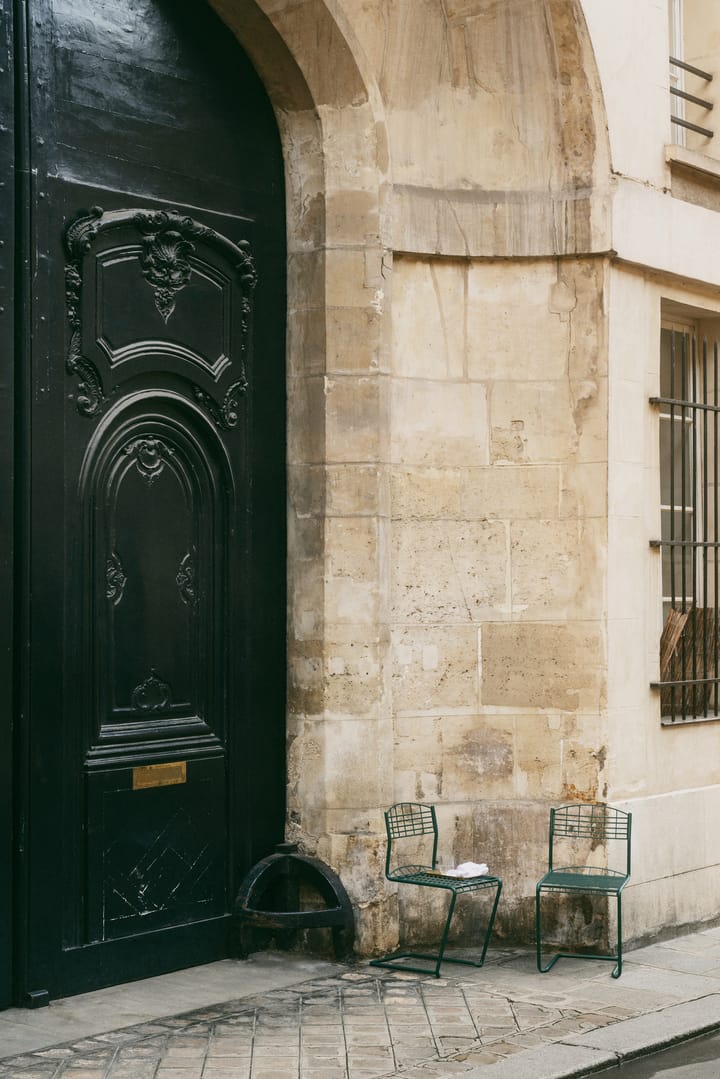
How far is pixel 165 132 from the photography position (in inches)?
279

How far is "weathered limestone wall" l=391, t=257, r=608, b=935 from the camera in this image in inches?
303

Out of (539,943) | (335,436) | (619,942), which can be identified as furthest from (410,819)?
(335,436)

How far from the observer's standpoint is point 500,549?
25.8ft

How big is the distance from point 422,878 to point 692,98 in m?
4.90

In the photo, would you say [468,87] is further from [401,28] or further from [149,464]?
[149,464]

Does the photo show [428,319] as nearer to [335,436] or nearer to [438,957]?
[335,436]

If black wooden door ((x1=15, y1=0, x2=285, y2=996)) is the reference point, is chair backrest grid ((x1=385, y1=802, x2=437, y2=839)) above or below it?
below

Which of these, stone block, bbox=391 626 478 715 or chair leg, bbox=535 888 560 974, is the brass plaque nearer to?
stone block, bbox=391 626 478 715

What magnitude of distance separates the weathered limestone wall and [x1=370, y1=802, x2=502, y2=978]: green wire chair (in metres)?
0.12

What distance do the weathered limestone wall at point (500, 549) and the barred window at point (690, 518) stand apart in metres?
0.88

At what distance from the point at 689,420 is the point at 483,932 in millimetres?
3248

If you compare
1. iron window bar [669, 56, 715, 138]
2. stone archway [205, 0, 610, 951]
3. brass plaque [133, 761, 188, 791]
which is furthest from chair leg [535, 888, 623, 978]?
iron window bar [669, 56, 715, 138]

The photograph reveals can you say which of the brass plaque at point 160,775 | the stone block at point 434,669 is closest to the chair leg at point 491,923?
the stone block at point 434,669

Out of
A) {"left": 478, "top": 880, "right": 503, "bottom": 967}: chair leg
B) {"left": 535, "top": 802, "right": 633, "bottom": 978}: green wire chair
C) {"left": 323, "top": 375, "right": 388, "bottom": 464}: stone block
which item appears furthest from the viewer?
{"left": 323, "top": 375, "right": 388, "bottom": 464}: stone block
